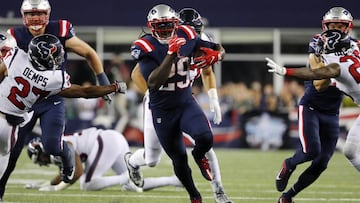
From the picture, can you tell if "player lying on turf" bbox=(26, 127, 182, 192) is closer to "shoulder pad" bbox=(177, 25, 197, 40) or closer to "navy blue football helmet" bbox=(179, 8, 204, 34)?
"navy blue football helmet" bbox=(179, 8, 204, 34)

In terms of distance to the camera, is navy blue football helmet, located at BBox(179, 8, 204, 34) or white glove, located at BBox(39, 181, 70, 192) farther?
white glove, located at BBox(39, 181, 70, 192)

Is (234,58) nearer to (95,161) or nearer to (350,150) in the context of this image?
(95,161)

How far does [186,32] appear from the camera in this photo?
596 centimetres

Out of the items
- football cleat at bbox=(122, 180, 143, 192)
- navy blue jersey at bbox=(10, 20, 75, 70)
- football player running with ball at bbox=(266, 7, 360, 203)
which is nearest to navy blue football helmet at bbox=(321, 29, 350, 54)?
football player running with ball at bbox=(266, 7, 360, 203)

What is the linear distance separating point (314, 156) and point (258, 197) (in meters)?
0.90

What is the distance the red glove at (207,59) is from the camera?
19.2 feet

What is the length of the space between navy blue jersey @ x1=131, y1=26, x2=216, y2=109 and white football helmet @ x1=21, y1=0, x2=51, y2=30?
37.8 inches

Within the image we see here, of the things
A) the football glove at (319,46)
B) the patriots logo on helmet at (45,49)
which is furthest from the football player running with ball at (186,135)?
the patriots logo on helmet at (45,49)

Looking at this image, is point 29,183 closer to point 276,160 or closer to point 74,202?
point 74,202

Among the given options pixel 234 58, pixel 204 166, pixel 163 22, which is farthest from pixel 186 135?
pixel 234 58

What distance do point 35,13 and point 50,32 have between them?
0.19 m

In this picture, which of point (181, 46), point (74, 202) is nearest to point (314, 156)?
point (181, 46)

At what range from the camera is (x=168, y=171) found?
9.87 m

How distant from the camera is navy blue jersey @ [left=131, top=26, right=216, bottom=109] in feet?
19.0
